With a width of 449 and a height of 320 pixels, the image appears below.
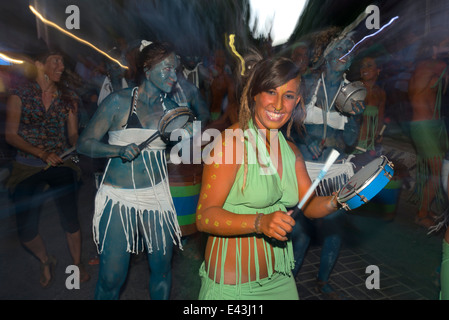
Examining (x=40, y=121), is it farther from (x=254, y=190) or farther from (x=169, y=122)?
(x=254, y=190)

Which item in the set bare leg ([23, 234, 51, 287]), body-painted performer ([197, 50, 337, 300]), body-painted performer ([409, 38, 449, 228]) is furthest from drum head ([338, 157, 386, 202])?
body-painted performer ([409, 38, 449, 228])

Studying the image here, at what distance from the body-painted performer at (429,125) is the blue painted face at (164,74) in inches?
148

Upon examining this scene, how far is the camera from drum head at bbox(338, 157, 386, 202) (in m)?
1.66

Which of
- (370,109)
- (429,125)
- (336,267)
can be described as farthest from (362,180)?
(429,125)

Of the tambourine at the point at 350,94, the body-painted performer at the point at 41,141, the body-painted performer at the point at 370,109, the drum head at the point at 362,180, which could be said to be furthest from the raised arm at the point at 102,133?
the body-painted performer at the point at 370,109

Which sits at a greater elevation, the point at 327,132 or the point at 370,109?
the point at 370,109

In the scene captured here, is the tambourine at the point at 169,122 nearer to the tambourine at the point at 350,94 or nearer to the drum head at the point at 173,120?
the drum head at the point at 173,120

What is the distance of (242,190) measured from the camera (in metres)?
1.70

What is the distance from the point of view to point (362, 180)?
1.73 m

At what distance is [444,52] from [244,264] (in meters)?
4.61

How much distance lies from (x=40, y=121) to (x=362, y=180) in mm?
2843

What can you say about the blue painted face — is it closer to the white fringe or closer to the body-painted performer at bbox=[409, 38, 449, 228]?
the white fringe

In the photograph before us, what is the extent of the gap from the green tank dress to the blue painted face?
1071 millimetres

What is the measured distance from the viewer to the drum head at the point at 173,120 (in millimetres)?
2510
